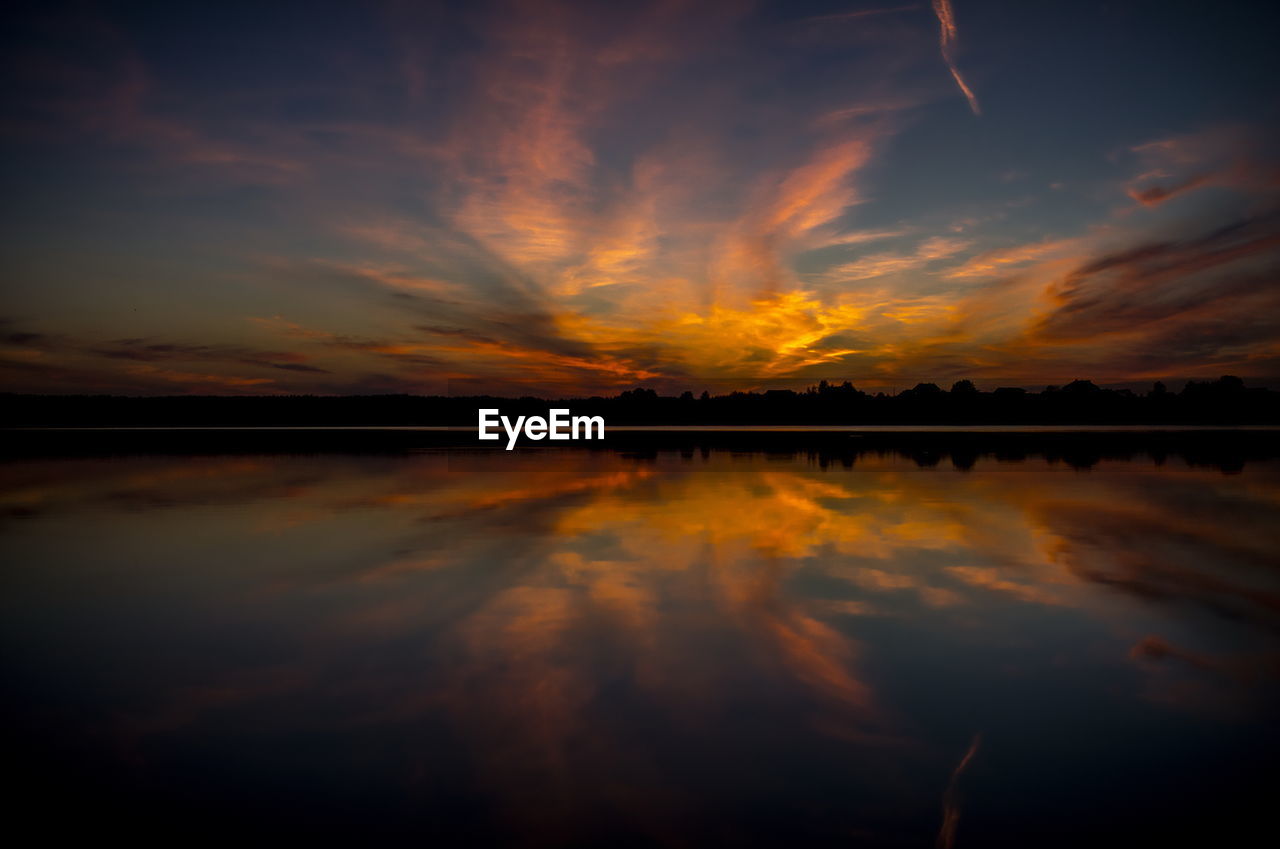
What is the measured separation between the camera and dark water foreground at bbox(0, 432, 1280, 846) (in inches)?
212

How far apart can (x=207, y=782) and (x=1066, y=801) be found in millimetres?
7010

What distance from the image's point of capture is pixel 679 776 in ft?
19.1

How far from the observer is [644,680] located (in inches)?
308

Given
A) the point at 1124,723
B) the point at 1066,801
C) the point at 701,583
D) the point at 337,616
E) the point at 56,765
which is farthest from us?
the point at 701,583

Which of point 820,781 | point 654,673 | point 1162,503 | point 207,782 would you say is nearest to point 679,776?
point 820,781

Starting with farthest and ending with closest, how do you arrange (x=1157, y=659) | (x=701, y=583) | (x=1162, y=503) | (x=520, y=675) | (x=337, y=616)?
(x=1162, y=503), (x=701, y=583), (x=337, y=616), (x=1157, y=659), (x=520, y=675)

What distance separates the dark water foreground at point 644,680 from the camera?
5.39 m

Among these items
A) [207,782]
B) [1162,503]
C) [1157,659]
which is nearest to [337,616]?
[207,782]

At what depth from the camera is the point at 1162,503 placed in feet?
70.3

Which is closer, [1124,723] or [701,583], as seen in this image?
[1124,723]

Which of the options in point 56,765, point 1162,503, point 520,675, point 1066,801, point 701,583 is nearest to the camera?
point 1066,801

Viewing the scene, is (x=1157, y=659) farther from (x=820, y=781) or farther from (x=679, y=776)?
(x=679, y=776)

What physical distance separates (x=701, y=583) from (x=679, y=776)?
5.99 meters

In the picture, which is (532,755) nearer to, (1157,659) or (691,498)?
(1157,659)
